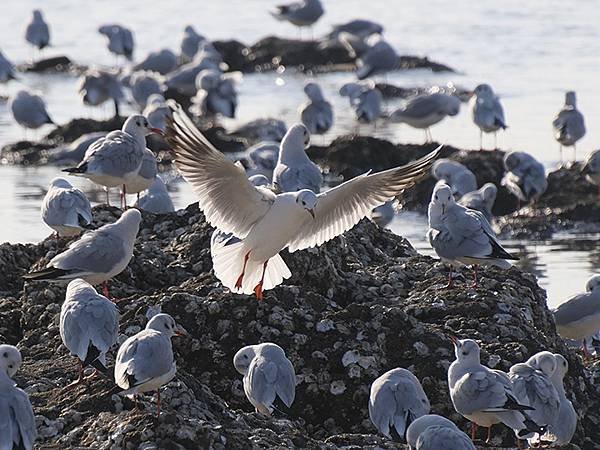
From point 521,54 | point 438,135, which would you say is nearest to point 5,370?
point 438,135

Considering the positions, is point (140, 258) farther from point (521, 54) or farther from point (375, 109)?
point (521, 54)

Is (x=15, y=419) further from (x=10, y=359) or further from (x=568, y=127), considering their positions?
(x=568, y=127)

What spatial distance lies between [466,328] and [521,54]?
20329 millimetres

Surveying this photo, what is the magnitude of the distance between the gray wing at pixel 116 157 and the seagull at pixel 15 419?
17.7ft

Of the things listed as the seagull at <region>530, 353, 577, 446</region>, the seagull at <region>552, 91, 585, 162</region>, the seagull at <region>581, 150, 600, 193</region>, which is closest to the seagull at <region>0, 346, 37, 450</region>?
the seagull at <region>530, 353, 577, 446</region>

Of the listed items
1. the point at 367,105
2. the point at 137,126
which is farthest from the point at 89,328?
the point at 367,105

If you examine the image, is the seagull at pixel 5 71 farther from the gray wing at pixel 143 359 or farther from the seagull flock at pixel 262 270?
the gray wing at pixel 143 359

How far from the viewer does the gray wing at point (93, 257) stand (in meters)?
9.48

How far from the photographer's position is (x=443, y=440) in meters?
7.15

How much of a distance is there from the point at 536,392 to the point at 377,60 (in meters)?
18.7

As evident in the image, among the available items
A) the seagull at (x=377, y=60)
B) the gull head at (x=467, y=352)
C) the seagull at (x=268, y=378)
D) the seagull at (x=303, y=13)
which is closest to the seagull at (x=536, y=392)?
the gull head at (x=467, y=352)

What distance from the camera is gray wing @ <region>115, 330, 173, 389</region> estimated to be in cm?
734

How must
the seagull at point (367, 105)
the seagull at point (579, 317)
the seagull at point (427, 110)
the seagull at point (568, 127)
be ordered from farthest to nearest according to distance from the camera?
the seagull at point (367, 105), the seagull at point (427, 110), the seagull at point (568, 127), the seagull at point (579, 317)

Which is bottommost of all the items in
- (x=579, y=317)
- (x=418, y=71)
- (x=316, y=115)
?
(x=418, y=71)
